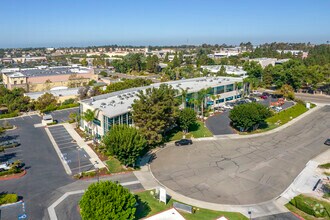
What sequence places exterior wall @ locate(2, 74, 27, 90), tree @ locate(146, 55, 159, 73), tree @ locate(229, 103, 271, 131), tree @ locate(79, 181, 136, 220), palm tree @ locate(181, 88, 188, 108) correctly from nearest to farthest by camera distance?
tree @ locate(79, 181, 136, 220) < tree @ locate(229, 103, 271, 131) < palm tree @ locate(181, 88, 188, 108) < exterior wall @ locate(2, 74, 27, 90) < tree @ locate(146, 55, 159, 73)

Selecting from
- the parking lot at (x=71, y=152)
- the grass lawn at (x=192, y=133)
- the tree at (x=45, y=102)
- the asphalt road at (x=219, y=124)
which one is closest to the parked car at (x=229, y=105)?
the asphalt road at (x=219, y=124)

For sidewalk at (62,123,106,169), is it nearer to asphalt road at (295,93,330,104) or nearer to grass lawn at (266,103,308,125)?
grass lawn at (266,103,308,125)

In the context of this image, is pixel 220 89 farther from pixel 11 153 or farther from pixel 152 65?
pixel 152 65

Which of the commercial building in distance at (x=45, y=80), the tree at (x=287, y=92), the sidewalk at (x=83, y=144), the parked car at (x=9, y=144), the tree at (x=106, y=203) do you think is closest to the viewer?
the tree at (x=106, y=203)

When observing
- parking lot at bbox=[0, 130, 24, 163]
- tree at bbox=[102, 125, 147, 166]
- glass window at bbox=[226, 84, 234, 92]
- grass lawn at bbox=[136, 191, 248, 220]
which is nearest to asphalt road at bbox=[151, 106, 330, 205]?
grass lawn at bbox=[136, 191, 248, 220]

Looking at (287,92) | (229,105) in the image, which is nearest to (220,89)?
(229,105)

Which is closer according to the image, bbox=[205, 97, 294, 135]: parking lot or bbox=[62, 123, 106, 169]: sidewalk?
bbox=[62, 123, 106, 169]: sidewalk

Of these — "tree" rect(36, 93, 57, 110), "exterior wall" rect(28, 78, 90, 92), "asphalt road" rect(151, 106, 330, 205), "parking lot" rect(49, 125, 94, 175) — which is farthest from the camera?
"exterior wall" rect(28, 78, 90, 92)

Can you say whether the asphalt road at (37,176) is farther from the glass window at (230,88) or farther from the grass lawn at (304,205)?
the glass window at (230,88)
